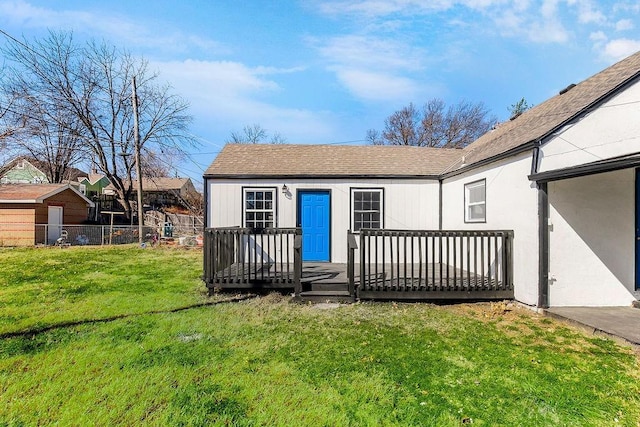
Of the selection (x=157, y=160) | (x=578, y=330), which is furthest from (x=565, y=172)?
(x=157, y=160)

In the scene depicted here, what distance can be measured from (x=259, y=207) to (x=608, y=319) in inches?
287

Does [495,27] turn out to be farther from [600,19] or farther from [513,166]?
[513,166]

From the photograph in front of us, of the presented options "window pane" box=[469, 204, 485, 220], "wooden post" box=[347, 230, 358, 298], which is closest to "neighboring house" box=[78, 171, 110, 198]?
"wooden post" box=[347, 230, 358, 298]

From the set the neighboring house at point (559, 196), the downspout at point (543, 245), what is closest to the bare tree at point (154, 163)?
the neighboring house at point (559, 196)

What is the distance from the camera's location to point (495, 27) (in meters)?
9.77

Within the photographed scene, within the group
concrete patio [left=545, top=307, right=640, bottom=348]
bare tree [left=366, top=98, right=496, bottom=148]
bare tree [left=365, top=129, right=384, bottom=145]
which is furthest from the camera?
bare tree [left=365, top=129, right=384, bottom=145]

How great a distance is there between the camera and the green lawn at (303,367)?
2.53m

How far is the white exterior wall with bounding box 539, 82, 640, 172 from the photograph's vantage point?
4668 mm

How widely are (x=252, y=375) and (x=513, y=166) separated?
5.55m

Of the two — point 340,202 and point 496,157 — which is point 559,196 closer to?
point 496,157

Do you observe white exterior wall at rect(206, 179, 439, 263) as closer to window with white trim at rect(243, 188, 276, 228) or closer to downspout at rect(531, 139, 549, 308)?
window with white trim at rect(243, 188, 276, 228)

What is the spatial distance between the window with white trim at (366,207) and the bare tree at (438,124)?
20.5 metres

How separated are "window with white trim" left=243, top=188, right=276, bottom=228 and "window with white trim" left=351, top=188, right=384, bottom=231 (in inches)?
85.9

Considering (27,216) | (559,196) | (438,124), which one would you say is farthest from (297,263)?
(438,124)
